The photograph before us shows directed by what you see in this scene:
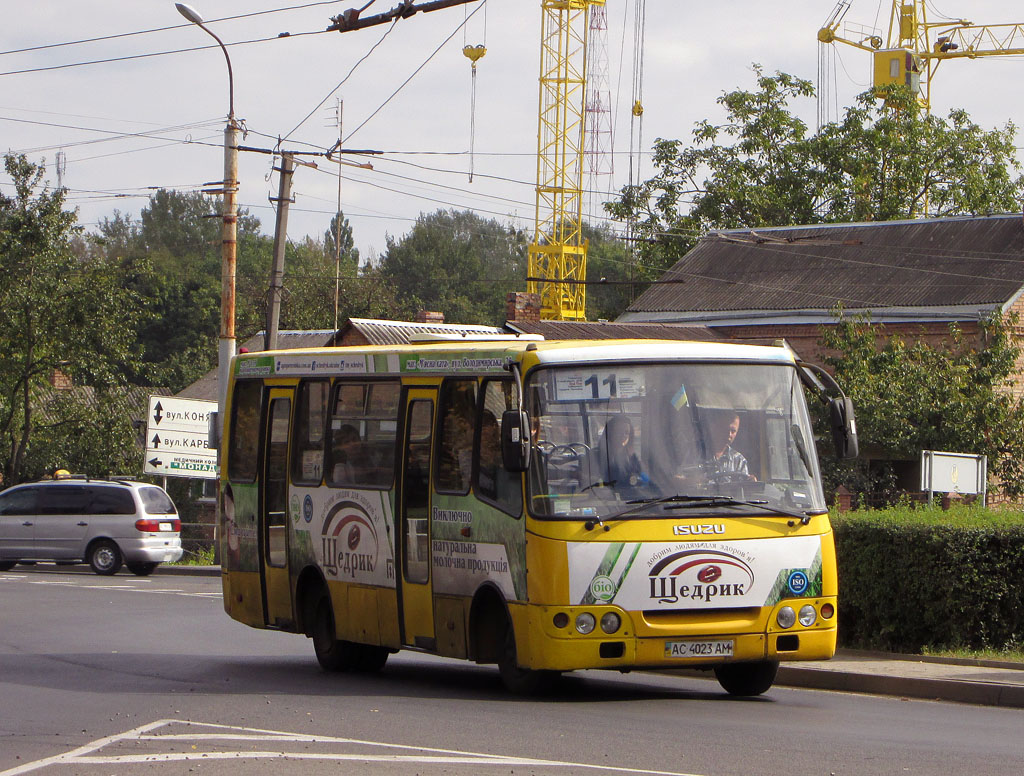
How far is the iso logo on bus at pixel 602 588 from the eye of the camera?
10664 mm

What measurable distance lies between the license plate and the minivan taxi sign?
2477 centimetres

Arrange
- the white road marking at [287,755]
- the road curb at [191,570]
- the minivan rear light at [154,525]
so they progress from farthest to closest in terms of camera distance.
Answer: the road curb at [191,570] < the minivan rear light at [154,525] < the white road marking at [287,755]

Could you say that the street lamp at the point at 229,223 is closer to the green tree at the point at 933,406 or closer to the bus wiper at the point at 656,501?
the green tree at the point at 933,406

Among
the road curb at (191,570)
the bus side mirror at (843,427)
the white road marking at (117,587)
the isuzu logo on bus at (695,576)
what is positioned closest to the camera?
the isuzu logo on bus at (695,576)

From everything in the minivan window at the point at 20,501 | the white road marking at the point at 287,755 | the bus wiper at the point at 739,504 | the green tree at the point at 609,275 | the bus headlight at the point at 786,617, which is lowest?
the white road marking at the point at 287,755

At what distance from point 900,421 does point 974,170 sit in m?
34.5

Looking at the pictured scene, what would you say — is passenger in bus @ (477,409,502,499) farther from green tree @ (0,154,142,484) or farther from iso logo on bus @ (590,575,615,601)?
green tree @ (0,154,142,484)

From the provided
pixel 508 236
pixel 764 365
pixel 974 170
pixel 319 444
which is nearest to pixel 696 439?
pixel 764 365

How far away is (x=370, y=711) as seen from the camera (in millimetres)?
10797

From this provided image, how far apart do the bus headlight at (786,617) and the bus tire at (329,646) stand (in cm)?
434

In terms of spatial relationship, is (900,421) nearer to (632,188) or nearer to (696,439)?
(696,439)

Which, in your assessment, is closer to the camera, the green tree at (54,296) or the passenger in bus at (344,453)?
the passenger in bus at (344,453)

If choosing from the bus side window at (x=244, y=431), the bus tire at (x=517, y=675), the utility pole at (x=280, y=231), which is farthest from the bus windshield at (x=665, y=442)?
the utility pole at (x=280, y=231)

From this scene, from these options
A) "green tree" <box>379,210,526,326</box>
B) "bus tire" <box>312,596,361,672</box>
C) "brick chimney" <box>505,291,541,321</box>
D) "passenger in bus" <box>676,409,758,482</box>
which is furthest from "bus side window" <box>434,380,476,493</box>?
"green tree" <box>379,210,526,326</box>
